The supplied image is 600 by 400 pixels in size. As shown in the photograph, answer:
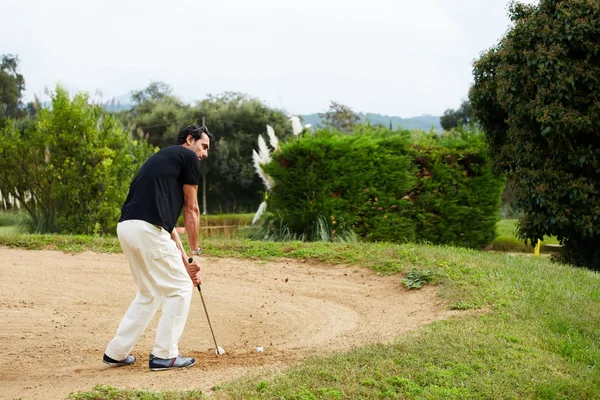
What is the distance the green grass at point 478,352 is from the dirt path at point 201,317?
0.43m

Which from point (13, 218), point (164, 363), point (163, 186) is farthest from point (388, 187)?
point (164, 363)

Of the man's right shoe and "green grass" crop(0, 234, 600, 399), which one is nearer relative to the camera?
"green grass" crop(0, 234, 600, 399)

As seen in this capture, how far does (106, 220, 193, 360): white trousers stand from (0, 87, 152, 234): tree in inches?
382

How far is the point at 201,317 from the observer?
30.9ft

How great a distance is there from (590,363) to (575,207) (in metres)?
7.22

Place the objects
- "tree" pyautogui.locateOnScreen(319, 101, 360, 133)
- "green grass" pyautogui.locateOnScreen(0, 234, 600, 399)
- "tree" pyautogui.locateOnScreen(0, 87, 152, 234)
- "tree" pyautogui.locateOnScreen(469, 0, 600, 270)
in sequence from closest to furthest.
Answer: "green grass" pyautogui.locateOnScreen(0, 234, 600, 399), "tree" pyautogui.locateOnScreen(469, 0, 600, 270), "tree" pyautogui.locateOnScreen(0, 87, 152, 234), "tree" pyautogui.locateOnScreen(319, 101, 360, 133)

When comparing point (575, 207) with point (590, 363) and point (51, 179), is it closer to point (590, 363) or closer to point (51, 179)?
point (590, 363)

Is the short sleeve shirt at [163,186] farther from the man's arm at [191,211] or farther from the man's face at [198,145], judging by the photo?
the man's face at [198,145]

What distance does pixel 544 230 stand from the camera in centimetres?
1466

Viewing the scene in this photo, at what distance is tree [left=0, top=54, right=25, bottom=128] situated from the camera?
142ft

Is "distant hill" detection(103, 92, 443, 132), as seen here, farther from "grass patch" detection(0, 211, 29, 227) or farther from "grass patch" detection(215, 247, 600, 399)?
"grass patch" detection(215, 247, 600, 399)

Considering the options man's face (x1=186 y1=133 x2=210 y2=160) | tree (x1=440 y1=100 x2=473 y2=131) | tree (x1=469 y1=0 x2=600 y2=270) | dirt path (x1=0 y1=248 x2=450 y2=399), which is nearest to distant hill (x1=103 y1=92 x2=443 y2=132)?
tree (x1=440 y1=100 x2=473 y2=131)

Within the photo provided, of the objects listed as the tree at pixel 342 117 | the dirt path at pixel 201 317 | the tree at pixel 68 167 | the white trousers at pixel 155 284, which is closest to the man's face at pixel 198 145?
the white trousers at pixel 155 284

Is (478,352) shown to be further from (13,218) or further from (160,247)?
(13,218)
